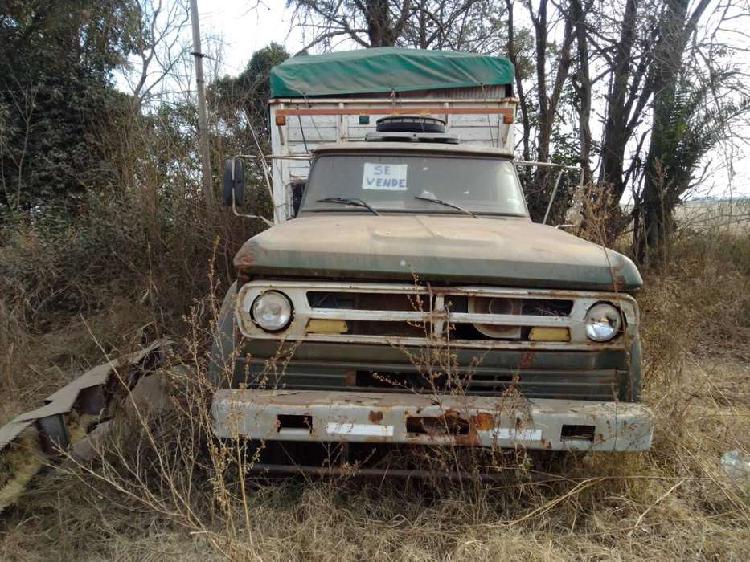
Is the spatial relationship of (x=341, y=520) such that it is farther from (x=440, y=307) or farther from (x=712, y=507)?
(x=712, y=507)

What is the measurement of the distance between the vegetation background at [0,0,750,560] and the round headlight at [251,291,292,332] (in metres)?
0.23

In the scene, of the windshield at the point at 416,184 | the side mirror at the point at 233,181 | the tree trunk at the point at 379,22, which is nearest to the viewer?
the windshield at the point at 416,184

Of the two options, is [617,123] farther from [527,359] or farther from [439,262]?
[439,262]

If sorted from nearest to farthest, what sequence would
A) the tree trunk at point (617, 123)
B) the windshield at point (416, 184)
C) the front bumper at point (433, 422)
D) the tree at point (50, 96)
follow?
1. the front bumper at point (433, 422)
2. the windshield at point (416, 184)
3. the tree trunk at point (617, 123)
4. the tree at point (50, 96)

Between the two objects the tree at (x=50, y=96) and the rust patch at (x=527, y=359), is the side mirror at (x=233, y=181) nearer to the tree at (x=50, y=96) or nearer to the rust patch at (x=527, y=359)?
the rust patch at (x=527, y=359)

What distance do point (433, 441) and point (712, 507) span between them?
169cm

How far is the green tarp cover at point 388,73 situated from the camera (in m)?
7.02

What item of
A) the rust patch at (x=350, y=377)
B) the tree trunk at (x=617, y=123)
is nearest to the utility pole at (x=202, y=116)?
the rust patch at (x=350, y=377)

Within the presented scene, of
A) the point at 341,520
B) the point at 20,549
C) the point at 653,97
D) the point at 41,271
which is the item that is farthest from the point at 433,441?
the point at 653,97

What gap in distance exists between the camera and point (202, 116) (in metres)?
8.13

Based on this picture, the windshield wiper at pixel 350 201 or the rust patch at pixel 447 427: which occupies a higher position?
the windshield wiper at pixel 350 201

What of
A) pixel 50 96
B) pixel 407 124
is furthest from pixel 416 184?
pixel 50 96

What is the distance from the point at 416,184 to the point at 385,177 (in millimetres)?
242

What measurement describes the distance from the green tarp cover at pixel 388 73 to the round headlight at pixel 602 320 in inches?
194
